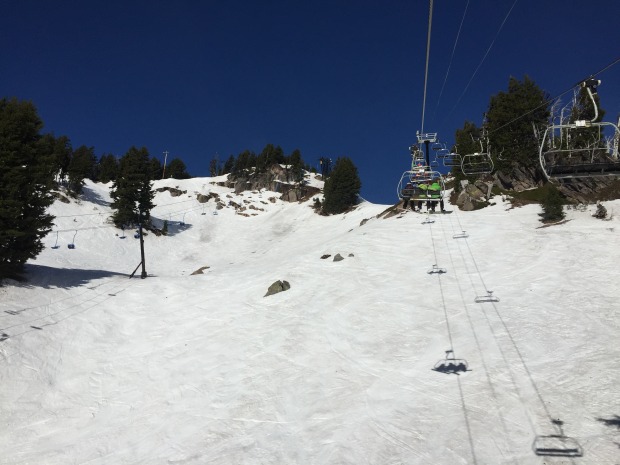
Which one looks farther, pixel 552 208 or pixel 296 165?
pixel 296 165

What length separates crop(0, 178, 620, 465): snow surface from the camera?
40.0 feet

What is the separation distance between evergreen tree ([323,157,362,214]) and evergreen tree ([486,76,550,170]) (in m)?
33.2

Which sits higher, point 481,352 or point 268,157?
point 268,157

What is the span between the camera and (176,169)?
138125mm

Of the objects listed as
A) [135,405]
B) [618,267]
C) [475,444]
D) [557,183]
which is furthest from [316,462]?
[557,183]

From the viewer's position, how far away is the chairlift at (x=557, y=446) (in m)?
10.3

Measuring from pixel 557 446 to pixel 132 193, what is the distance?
212 feet

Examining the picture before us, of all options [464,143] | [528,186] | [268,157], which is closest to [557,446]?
[528,186]

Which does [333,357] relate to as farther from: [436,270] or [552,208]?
[552,208]

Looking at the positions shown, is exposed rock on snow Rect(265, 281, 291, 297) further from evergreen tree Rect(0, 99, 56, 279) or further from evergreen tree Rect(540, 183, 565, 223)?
evergreen tree Rect(540, 183, 565, 223)

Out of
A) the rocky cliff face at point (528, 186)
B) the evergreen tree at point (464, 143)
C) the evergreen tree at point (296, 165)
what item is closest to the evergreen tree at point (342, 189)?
the evergreen tree at point (464, 143)

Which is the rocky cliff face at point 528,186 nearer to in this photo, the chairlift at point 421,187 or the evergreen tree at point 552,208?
the evergreen tree at point 552,208

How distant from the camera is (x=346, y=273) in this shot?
99.2 feet

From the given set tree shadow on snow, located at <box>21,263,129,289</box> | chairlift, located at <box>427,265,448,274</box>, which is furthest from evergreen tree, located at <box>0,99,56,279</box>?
chairlift, located at <box>427,265,448,274</box>
